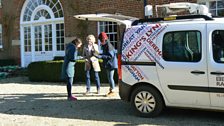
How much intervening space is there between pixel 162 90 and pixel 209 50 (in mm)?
1235

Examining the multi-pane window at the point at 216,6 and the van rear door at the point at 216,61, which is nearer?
the van rear door at the point at 216,61

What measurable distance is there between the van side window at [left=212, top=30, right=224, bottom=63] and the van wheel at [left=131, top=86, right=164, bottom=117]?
1.41 m

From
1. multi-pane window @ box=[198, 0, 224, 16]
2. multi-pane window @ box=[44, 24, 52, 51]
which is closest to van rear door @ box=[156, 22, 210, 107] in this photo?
multi-pane window @ box=[198, 0, 224, 16]

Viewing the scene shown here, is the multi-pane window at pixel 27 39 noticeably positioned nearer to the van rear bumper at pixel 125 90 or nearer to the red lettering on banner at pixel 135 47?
the van rear bumper at pixel 125 90

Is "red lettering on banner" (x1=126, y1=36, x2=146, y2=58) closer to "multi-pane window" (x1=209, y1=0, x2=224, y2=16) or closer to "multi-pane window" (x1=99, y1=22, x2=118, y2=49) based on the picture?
"multi-pane window" (x1=209, y1=0, x2=224, y2=16)

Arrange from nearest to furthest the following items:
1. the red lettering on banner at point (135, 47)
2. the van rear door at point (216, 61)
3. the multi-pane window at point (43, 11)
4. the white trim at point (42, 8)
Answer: the van rear door at point (216, 61)
the red lettering on banner at point (135, 47)
the multi-pane window at point (43, 11)
the white trim at point (42, 8)

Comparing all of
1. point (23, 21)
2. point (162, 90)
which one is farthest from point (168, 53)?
point (23, 21)

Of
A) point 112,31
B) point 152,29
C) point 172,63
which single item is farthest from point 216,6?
point 172,63

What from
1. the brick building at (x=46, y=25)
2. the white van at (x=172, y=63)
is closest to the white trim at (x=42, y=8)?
the brick building at (x=46, y=25)

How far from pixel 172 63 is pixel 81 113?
8.07ft

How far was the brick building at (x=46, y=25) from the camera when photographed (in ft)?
60.7

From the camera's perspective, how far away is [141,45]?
812 cm

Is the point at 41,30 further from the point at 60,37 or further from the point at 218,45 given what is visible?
the point at 218,45

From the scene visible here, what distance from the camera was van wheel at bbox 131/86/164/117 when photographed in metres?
8.02
